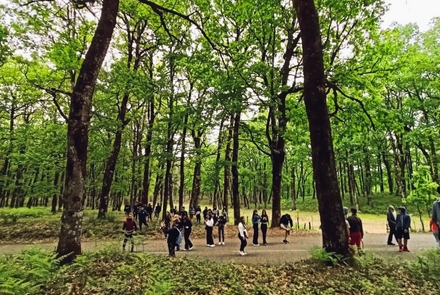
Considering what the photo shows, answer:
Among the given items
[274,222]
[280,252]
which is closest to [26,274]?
[280,252]

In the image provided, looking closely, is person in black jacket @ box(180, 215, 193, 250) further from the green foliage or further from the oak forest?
the green foliage

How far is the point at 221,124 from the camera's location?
74.3ft

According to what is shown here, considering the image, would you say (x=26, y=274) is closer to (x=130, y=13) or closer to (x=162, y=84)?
(x=162, y=84)

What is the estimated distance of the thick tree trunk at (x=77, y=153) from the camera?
7.69 meters

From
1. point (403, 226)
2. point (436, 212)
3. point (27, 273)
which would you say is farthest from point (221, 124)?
point (27, 273)

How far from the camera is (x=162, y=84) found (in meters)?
20.3

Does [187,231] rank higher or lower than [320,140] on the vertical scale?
lower

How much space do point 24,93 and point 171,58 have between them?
14.0m

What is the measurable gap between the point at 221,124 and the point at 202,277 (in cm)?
1666

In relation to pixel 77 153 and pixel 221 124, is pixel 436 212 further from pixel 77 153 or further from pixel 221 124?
pixel 221 124

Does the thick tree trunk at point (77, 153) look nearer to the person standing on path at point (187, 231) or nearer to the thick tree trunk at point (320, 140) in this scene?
the thick tree trunk at point (320, 140)

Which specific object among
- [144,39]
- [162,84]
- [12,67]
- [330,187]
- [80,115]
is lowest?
[330,187]

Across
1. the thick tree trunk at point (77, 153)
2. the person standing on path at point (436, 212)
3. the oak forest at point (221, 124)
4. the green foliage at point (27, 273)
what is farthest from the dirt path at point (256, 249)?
the green foliage at point (27, 273)

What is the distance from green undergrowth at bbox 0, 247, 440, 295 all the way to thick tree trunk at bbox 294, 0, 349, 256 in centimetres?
81
